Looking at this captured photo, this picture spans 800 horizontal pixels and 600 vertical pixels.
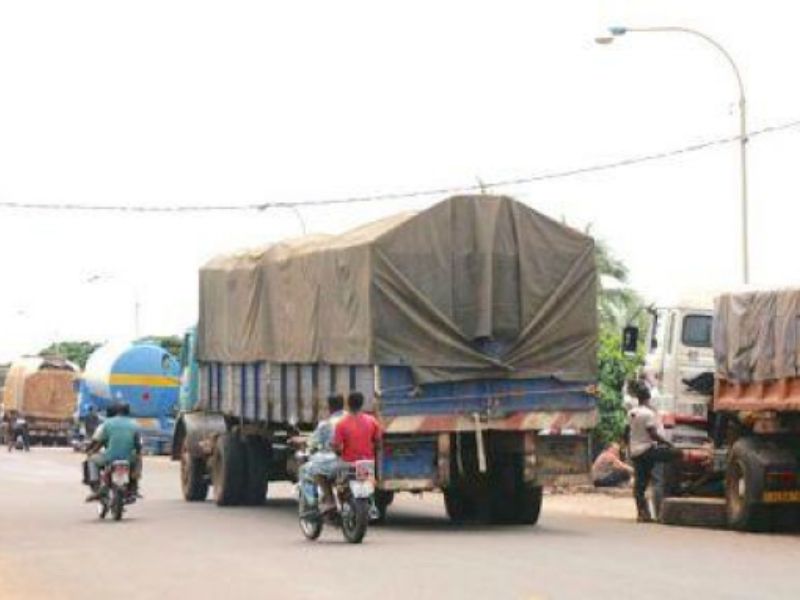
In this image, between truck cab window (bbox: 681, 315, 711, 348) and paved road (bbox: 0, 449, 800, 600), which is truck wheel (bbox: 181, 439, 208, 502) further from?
truck cab window (bbox: 681, 315, 711, 348)

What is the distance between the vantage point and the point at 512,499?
72.7 feet

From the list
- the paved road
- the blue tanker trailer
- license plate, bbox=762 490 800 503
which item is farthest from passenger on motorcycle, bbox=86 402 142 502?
the blue tanker trailer

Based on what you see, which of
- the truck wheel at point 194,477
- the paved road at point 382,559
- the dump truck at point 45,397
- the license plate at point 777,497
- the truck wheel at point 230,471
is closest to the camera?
the paved road at point 382,559

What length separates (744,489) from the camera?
21.2m

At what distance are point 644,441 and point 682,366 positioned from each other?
201cm

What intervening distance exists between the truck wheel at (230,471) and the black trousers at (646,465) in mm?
6062

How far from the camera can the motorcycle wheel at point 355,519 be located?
1839cm

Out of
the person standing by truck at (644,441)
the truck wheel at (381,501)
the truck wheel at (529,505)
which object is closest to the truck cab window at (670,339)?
the person standing by truck at (644,441)

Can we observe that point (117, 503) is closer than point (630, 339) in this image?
Yes

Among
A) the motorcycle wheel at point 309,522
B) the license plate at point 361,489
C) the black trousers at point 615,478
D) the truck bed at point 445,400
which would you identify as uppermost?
the truck bed at point 445,400

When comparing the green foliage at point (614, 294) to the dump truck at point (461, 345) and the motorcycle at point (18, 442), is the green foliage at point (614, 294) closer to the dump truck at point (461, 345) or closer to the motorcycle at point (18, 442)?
the motorcycle at point (18, 442)

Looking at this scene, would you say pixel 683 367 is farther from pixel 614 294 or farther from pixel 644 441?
pixel 614 294

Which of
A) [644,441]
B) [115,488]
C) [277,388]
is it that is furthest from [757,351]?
[115,488]

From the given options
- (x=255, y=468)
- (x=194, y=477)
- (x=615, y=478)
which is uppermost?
(x=255, y=468)
